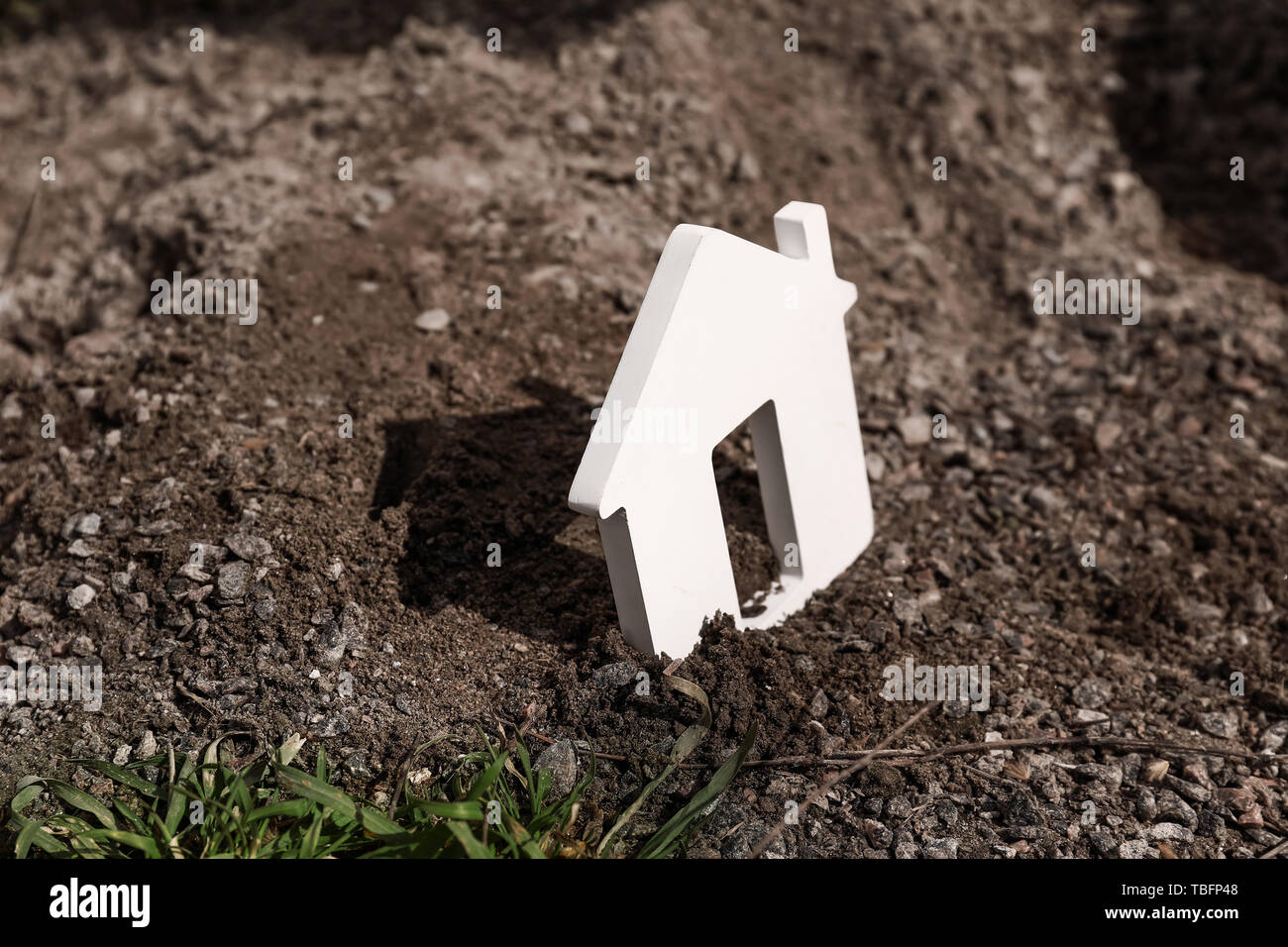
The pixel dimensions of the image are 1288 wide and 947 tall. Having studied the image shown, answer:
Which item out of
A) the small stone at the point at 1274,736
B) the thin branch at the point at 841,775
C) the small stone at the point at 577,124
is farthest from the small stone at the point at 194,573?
the small stone at the point at 1274,736

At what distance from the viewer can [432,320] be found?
11.8ft

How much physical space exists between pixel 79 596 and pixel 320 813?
101cm

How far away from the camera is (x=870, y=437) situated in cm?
370

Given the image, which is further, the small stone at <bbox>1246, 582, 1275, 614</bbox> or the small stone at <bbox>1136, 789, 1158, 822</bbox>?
the small stone at <bbox>1246, 582, 1275, 614</bbox>

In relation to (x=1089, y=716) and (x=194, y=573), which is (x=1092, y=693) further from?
(x=194, y=573)

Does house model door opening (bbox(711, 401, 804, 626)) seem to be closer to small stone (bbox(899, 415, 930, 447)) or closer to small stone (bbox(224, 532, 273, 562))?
small stone (bbox(899, 415, 930, 447))

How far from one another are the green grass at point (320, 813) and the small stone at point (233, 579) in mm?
392

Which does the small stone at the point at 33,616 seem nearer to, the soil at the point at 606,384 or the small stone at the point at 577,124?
the soil at the point at 606,384

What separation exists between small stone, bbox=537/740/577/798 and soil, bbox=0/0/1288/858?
3 cm

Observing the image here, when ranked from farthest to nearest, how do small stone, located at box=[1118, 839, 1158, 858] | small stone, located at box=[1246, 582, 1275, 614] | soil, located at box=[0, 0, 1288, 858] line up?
small stone, located at box=[1246, 582, 1275, 614] → soil, located at box=[0, 0, 1288, 858] → small stone, located at box=[1118, 839, 1158, 858]

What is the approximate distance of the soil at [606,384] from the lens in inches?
103

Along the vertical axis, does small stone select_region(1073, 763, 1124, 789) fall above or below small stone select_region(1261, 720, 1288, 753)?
above

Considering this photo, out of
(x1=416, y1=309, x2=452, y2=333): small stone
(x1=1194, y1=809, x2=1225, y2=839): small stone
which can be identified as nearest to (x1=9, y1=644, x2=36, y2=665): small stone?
(x1=416, y1=309, x2=452, y2=333): small stone

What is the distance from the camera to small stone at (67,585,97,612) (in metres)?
2.82
